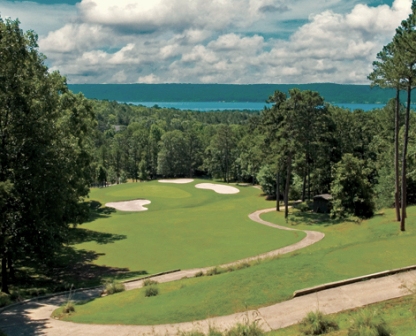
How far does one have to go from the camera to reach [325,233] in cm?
3556

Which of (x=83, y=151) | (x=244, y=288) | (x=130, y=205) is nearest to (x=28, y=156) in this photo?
(x=83, y=151)

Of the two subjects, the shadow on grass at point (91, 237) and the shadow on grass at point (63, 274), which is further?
the shadow on grass at point (91, 237)

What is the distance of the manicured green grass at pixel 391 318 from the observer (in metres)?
10.6

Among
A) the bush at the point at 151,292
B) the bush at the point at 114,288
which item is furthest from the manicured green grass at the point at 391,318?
the bush at the point at 114,288

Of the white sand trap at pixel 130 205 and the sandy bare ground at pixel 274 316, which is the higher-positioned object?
the sandy bare ground at pixel 274 316

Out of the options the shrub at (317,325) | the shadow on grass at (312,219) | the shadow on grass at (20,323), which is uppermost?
the shrub at (317,325)

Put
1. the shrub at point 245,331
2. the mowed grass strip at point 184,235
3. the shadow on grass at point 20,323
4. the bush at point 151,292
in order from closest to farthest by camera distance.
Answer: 1. the shrub at point 245,331
2. the shadow on grass at point 20,323
3. the bush at point 151,292
4. the mowed grass strip at point 184,235

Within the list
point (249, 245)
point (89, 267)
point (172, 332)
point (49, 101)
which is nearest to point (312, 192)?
point (249, 245)

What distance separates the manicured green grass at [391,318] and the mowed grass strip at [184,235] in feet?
49.3

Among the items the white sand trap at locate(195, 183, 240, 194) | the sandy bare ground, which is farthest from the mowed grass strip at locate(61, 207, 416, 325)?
the white sand trap at locate(195, 183, 240, 194)

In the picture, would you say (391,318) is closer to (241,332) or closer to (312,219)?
(241,332)

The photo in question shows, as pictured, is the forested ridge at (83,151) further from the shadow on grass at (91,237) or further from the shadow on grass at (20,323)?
the shadow on grass at (20,323)

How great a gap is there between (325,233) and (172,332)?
2516 cm

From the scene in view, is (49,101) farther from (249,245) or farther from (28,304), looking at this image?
(249,245)
